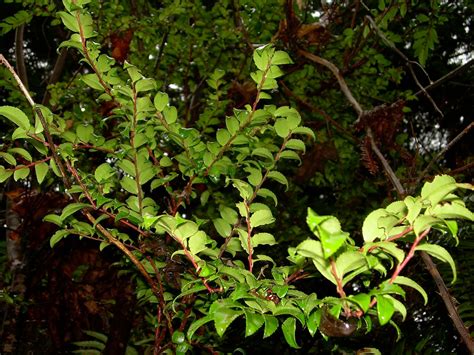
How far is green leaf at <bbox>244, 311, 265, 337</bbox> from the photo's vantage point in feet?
2.42

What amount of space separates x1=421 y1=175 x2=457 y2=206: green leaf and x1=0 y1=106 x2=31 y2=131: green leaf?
885 millimetres

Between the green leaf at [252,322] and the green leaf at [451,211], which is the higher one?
the green leaf at [451,211]

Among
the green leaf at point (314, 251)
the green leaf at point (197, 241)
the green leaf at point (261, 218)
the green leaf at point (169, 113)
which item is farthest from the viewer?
the green leaf at point (169, 113)

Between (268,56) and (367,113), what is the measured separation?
2.59ft

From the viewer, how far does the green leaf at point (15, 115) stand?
103cm

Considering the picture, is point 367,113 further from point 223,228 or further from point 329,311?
point 329,311

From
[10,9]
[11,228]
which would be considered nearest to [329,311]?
[11,228]

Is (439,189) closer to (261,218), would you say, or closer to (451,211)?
(451,211)

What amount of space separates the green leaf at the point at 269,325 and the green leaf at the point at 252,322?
0.01 m

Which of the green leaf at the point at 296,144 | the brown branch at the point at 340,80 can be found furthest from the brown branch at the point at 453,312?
the brown branch at the point at 340,80

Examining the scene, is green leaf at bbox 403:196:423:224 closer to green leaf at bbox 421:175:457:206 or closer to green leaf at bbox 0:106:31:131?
green leaf at bbox 421:175:457:206

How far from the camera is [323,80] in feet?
10.5

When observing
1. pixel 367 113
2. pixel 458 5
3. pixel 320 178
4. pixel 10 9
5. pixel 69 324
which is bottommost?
pixel 69 324

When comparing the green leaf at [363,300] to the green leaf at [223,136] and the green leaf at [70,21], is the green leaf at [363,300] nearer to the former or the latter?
the green leaf at [223,136]
